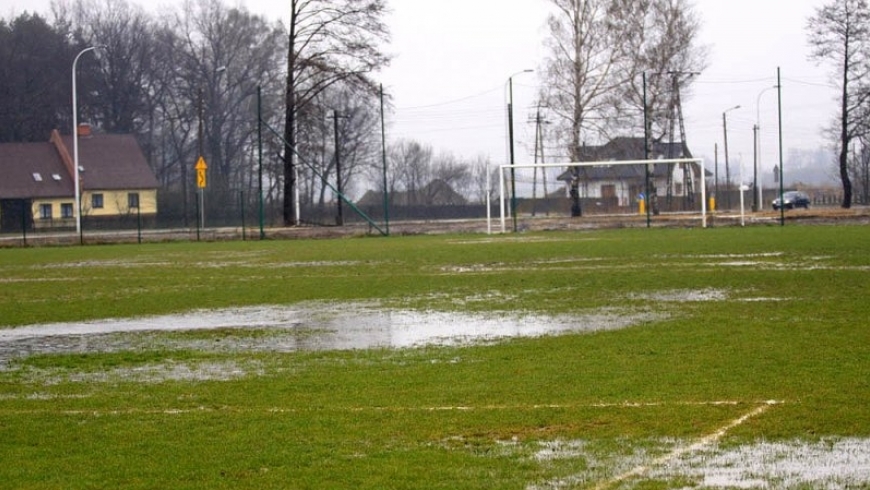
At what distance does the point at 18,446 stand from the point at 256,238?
146 ft

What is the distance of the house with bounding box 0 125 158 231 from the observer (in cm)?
8094

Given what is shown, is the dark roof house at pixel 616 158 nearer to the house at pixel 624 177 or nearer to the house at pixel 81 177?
the house at pixel 624 177

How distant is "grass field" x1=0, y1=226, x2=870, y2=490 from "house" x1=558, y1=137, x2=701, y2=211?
119 feet

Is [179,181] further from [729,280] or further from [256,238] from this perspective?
[729,280]

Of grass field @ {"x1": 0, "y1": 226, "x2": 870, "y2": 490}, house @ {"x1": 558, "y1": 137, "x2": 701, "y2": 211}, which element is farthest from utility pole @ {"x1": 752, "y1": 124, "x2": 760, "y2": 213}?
grass field @ {"x1": 0, "y1": 226, "x2": 870, "y2": 490}

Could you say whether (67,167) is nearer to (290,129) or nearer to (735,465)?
(290,129)

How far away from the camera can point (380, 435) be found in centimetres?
855

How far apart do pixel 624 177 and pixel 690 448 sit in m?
53.3

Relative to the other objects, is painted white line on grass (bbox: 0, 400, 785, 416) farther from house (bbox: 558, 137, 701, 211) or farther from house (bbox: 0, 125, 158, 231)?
house (bbox: 0, 125, 158, 231)

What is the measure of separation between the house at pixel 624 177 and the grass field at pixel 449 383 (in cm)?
3616

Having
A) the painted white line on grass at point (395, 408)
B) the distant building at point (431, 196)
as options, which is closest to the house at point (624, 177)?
the distant building at point (431, 196)

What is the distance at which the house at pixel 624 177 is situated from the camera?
60.9m

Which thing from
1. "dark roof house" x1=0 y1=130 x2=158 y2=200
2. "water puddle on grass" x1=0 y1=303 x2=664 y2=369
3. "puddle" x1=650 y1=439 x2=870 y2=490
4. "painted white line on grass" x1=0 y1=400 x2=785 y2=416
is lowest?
"water puddle on grass" x1=0 y1=303 x2=664 y2=369

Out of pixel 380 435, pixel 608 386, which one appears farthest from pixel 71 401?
pixel 608 386
